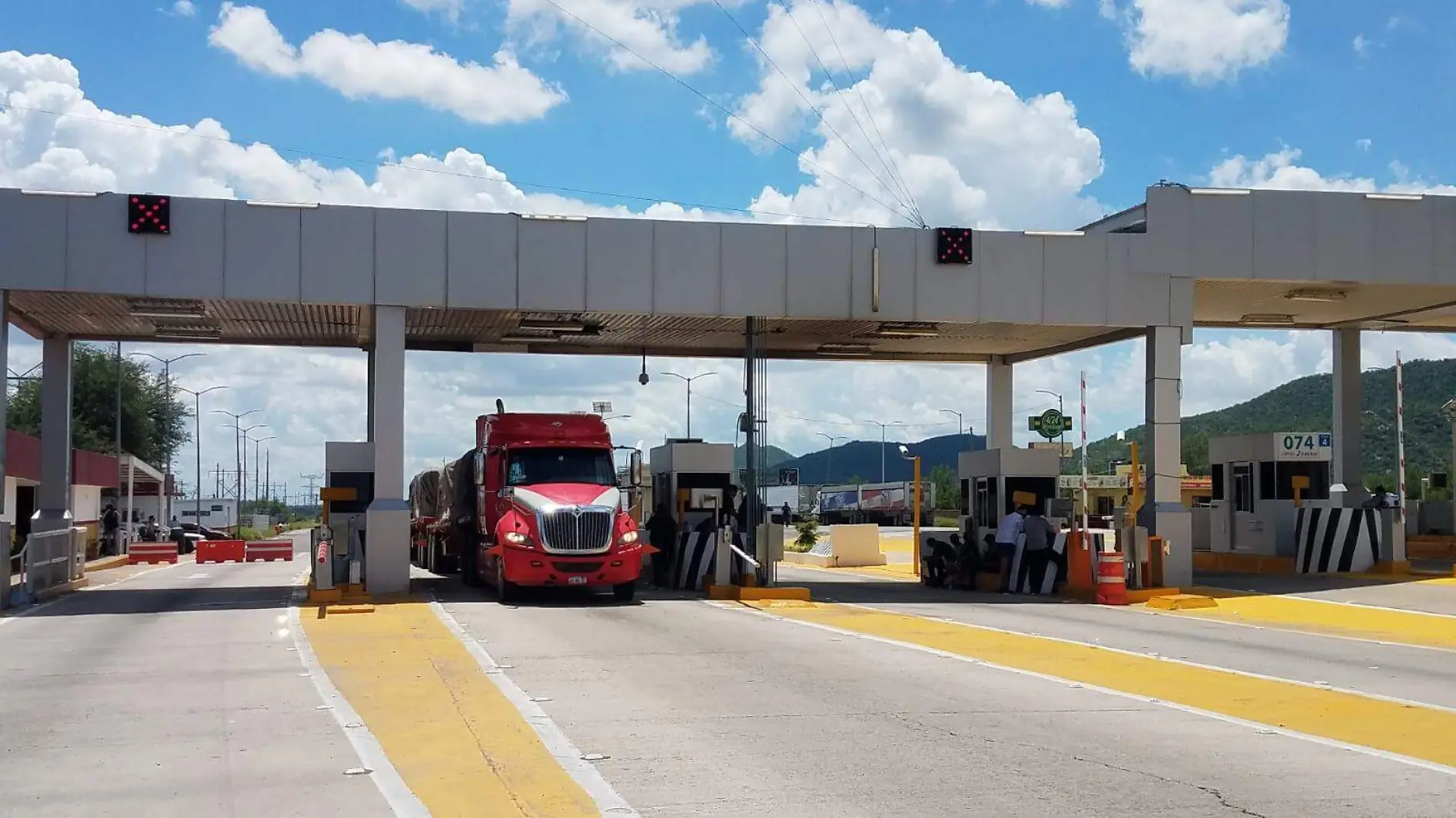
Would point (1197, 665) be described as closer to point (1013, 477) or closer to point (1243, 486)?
point (1013, 477)

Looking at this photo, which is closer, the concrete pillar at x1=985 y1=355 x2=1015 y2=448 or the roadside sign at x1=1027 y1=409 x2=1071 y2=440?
the concrete pillar at x1=985 y1=355 x2=1015 y2=448

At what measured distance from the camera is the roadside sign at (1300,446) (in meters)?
32.2

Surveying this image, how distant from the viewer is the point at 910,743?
10.4 meters

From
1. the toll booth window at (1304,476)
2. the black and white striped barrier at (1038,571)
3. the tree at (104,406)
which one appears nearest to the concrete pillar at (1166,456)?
the black and white striped barrier at (1038,571)

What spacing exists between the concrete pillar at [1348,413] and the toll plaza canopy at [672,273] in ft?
14.5

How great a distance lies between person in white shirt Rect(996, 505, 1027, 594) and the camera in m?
27.7

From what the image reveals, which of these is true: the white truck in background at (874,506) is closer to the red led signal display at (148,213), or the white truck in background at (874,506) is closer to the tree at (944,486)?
the tree at (944,486)

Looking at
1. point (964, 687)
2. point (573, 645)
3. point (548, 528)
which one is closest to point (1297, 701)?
point (964, 687)

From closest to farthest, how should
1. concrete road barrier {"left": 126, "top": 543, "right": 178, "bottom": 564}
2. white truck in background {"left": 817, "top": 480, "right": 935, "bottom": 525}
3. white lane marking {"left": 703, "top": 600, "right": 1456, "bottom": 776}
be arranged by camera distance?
white lane marking {"left": 703, "top": 600, "right": 1456, "bottom": 776}, concrete road barrier {"left": 126, "top": 543, "right": 178, "bottom": 564}, white truck in background {"left": 817, "top": 480, "right": 935, "bottom": 525}

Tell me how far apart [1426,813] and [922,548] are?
24.2 meters

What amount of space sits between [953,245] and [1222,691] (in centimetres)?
1449

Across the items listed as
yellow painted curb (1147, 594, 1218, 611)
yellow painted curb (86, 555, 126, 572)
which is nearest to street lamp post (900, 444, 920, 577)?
yellow painted curb (1147, 594, 1218, 611)

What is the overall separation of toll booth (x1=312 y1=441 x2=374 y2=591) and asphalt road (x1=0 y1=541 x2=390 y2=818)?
3.26 m

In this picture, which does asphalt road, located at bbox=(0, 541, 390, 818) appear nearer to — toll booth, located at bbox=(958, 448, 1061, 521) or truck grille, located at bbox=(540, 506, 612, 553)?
truck grille, located at bbox=(540, 506, 612, 553)
